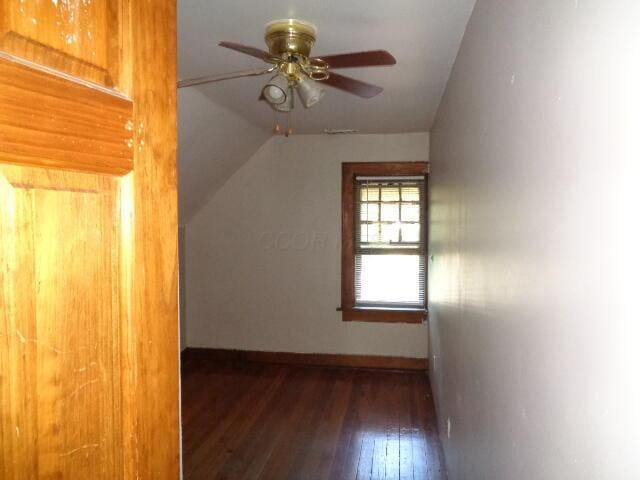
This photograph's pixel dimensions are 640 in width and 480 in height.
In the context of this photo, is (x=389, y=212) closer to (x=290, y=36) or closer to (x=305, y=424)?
(x=305, y=424)

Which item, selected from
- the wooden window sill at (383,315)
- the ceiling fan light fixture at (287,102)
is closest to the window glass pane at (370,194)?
the wooden window sill at (383,315)

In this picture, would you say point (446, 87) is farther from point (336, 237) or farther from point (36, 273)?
point (36, 273)

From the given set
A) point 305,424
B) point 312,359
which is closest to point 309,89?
point 305,424

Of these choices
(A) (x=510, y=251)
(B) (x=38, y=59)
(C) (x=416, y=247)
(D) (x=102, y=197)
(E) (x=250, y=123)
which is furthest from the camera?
(C) (x=416, y=247)

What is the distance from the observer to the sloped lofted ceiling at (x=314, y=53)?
6.23 ft

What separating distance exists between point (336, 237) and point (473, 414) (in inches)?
122

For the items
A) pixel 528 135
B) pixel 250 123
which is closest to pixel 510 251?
pixel 528 135

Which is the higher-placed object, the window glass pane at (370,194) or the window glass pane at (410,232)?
the window glass pane at (370,194)

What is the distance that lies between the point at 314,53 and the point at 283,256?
2765 millimetres

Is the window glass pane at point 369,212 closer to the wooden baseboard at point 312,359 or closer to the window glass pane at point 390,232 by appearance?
the window glass pane at point 390,232

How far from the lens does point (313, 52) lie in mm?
2406

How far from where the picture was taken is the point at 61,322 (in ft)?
2.00

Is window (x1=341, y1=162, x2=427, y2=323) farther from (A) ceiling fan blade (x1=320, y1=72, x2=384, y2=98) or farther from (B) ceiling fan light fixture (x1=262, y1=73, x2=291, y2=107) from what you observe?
(B) ceiling fan light fixture (x1=262, y1=73, x2=291, y2=107)

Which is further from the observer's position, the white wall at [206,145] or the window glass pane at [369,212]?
the window glass pane at [369,212]
